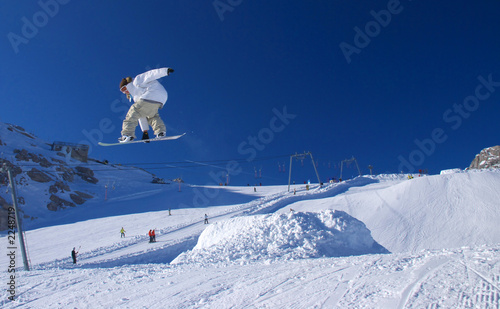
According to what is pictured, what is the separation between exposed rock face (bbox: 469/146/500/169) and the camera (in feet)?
185

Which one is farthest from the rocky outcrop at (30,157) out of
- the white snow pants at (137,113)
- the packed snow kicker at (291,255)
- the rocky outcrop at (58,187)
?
the white snow pants at (137,113)

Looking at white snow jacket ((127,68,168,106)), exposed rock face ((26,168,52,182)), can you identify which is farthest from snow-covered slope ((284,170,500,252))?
exposed rock face ((26,168,52,182))

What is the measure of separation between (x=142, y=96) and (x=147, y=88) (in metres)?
0.18

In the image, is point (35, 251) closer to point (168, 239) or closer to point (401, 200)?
point (168, 239)

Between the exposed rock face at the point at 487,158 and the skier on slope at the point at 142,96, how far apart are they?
7140 cm

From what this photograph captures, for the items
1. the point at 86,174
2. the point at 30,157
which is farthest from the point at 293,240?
the point at 30,157

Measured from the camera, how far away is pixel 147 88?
5160 mm

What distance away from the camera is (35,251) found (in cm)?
2088

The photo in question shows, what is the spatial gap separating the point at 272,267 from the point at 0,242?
31.8 m

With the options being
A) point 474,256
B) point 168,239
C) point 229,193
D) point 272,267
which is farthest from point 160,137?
point 229,193

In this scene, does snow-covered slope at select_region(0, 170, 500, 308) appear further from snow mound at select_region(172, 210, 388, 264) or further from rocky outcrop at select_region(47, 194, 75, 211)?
rocky outcrop at select_region(47, 194, 75, 211)

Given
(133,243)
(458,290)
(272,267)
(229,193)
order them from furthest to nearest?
(229,193), (133,243), (272,267), (458,290)

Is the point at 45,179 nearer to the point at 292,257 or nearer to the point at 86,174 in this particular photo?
the point at 86,174

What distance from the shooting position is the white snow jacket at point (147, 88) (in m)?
4.95
